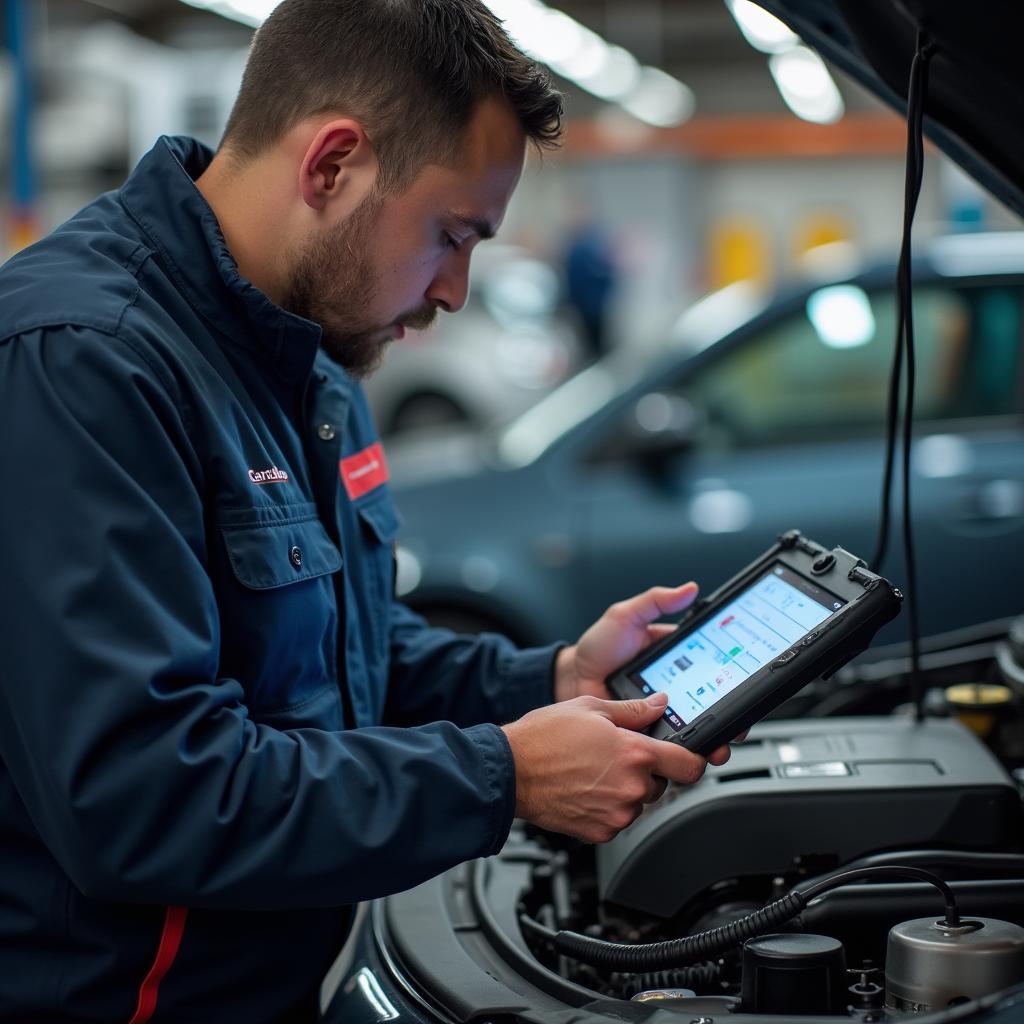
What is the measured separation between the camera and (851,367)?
12.9ft

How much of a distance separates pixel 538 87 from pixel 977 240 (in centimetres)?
282

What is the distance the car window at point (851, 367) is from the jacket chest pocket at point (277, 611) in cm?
269

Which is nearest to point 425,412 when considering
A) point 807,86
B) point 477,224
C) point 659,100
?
point 807,86

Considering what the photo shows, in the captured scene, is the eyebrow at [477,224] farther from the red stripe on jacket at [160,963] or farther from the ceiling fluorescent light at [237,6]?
the ceiling fluorescent light at [237,6]

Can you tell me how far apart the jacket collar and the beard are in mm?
57

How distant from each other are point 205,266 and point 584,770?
63 cm

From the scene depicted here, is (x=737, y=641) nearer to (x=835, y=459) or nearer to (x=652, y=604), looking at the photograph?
(x=652, y=604)

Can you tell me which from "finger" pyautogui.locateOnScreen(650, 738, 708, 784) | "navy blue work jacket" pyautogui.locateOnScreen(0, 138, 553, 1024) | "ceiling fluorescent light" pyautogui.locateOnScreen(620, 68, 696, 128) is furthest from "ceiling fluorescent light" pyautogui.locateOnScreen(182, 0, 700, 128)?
"finger" pyautogui.locateOnScreen(650, 738, 708, 784)

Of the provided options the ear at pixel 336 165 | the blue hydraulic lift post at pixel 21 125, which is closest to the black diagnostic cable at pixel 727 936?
the ear at pixel 336 165

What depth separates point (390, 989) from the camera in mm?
1362

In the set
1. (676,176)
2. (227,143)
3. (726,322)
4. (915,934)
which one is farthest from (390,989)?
(676,176)

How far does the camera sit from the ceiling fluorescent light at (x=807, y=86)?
1238cm

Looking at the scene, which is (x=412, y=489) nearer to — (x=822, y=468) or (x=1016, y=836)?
(x=822, y=468)

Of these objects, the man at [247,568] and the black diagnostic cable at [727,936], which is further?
the black diagnostic cable at [727,936]
